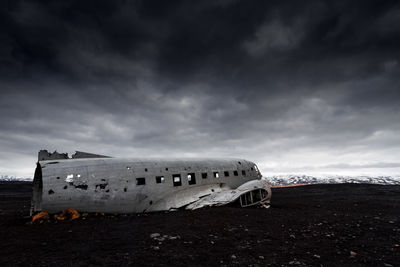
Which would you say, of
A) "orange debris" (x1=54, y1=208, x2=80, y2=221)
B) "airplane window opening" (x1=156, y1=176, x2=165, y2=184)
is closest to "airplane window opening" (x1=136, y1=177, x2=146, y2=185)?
"airplane window opening" (x1=156, y1=176, x2=165, y2=184)

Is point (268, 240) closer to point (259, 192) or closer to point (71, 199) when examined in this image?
point (259, 192)

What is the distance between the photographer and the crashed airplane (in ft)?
44.0

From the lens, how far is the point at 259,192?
18547 millimetres

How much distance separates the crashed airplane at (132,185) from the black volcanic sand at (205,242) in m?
1.37

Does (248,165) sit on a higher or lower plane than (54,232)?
higher

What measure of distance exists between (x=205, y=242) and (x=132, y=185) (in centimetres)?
806

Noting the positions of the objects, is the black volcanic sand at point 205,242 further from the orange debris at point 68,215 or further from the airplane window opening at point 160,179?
the airplane window opening at point 160,179

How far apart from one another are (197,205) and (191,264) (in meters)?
10.9

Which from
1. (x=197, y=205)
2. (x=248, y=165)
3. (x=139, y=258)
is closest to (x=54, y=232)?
(x=139, y=258)

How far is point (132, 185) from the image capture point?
49.6 ft

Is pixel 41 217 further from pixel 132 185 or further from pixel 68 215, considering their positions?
pixel 132 185

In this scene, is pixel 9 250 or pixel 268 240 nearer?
pixel 9 250

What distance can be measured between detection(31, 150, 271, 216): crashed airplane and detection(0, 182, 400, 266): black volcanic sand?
4.49 ft

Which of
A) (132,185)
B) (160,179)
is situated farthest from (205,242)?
(160,179)
